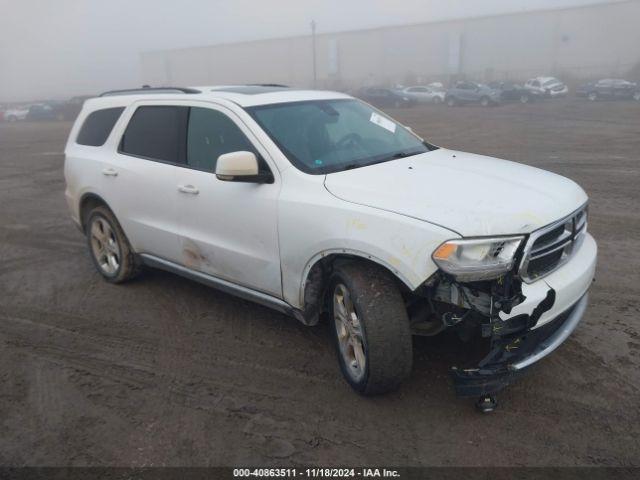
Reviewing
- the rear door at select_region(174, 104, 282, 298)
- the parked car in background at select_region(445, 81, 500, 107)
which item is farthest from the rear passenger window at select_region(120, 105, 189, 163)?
the parked car in background at select_region(445, 81, 500, 107)

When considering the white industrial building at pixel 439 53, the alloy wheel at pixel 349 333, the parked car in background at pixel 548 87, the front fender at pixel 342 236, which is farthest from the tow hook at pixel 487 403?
the white industrial building at pixel 439 53

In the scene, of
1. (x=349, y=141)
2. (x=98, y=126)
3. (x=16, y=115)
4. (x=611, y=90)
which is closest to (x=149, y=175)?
(x=98, y=126)

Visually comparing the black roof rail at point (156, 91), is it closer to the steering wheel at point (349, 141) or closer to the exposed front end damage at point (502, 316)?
the steering wheel at point (349, 141)

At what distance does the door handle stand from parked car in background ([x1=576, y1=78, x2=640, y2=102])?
1192 inches

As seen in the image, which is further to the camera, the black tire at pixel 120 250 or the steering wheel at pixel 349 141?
the black tire at pixel 120 250

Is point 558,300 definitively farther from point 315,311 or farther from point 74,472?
point 74,472

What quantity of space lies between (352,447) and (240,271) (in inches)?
58.5

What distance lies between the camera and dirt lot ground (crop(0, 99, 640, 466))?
9.44 ft

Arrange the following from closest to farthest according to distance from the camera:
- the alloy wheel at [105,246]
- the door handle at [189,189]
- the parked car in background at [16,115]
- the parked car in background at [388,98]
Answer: the door handle at [189,189] < the alloy wheel at [105,246] < the parked car in background at [388,98] < the parked car in background at [16,115]

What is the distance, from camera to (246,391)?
3.42 m

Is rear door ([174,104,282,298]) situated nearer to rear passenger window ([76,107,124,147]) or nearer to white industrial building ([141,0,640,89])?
rear passenger window ([76,107,124,147])

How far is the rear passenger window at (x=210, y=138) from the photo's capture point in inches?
151

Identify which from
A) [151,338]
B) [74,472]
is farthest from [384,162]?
[74,472]

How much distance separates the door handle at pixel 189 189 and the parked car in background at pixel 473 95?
29.1m
